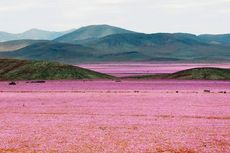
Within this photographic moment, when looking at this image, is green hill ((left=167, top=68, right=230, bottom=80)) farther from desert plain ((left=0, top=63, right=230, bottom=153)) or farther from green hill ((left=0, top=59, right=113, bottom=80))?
desert plain ((left=0, top=63, right=230, bottom=153))

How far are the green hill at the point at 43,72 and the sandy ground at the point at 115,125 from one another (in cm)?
4895

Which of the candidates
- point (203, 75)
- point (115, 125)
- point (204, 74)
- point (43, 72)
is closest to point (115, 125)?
point (115, 125)

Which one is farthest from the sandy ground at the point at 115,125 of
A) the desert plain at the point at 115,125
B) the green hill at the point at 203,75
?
the green hill at the point at 203,75

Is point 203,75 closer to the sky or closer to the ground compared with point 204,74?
closer to the ground

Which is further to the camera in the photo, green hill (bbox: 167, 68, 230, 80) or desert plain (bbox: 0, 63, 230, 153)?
green hill (bbox: 167, 68, 230, 80)

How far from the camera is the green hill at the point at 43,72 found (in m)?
102

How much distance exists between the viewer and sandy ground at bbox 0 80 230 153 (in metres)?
24.8

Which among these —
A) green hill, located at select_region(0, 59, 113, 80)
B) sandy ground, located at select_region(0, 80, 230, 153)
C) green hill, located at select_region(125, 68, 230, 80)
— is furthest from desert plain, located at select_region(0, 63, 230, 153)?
green hill, located at select_region(0, 59, 113, 80)

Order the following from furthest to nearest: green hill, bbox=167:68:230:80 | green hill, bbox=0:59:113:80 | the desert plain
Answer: green hill, bbox=0:59:113:80 → green hill, bbox=167:68:230:80 → the desert plain

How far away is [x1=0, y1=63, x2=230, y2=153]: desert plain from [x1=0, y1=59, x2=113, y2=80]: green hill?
48809 mm

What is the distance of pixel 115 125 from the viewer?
3256cm

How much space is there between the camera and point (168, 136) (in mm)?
27844

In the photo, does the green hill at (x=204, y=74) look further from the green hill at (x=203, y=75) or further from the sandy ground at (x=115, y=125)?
the sandy ground at (x=115, y=125)

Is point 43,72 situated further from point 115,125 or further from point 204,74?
point 115,125
